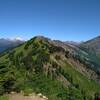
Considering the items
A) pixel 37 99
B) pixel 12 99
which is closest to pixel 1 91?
pixel 12 99

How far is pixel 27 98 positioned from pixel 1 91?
19.2 metres

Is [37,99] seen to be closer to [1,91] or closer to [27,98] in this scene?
[27,98]

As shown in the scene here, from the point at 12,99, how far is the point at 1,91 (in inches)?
521

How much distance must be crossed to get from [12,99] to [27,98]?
14.1 m

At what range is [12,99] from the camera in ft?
620

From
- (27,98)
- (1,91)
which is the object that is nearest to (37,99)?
(27,98)

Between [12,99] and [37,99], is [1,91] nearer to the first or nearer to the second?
[12,99]

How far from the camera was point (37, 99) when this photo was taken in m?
195

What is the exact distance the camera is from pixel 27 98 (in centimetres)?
19962

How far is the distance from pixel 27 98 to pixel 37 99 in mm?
8876
